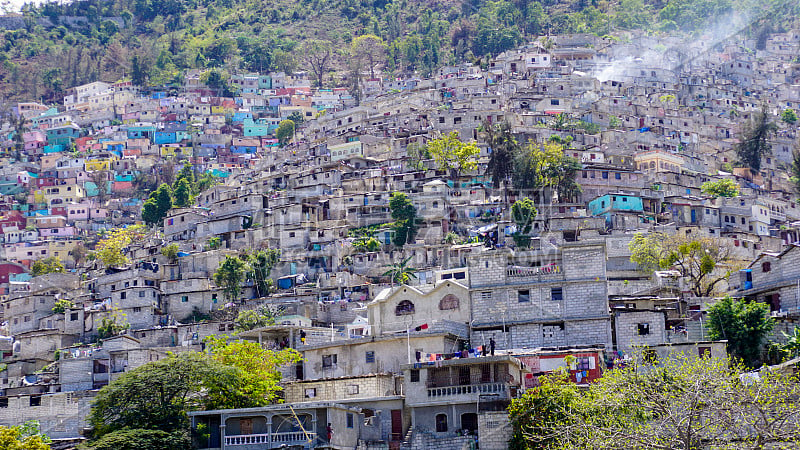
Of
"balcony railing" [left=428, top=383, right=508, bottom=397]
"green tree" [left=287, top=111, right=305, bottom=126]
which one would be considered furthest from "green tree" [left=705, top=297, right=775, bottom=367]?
"green tree" [left=287, top=111, right=305, bottom=126]

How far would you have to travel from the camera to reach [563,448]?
2948 cm

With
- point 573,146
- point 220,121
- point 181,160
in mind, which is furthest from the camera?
point 220,121

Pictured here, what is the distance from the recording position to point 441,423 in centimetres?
3866

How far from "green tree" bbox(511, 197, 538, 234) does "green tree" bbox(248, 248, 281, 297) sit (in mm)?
13365

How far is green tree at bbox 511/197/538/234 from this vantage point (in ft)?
206

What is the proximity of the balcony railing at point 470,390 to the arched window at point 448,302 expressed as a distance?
22.9 ft

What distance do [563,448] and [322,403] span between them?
10780mm

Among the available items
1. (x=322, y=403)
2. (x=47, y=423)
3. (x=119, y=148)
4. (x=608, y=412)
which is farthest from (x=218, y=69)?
(x=608, y=412)

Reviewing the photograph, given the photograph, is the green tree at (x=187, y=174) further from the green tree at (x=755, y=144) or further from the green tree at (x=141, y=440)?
the green tree at (x=141, y=440)

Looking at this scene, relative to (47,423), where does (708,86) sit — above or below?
above

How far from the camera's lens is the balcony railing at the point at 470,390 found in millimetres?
38219

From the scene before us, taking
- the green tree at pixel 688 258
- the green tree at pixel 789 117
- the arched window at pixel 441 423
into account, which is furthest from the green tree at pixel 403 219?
the green tree at pixel 789 117

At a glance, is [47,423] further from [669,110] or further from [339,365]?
[669,110]

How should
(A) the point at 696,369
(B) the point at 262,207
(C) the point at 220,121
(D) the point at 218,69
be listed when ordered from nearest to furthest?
(A) the point at 696,369, (B) the point at 262,207, (C) the point at 220,121, (D) the point at 218,69
